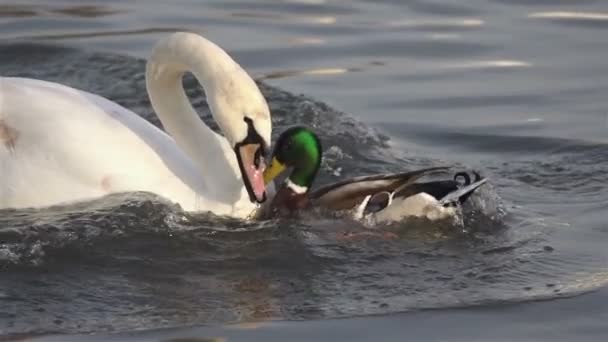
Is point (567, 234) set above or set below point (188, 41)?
below

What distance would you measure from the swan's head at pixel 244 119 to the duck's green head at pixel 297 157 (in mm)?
287

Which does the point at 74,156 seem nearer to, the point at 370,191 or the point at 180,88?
the point at 180,88

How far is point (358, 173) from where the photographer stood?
954cm

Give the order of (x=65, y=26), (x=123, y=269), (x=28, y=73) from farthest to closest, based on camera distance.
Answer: (x=65, y=26)
(x=28, y=73)
(x=123, y=269)

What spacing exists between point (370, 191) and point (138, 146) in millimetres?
1177

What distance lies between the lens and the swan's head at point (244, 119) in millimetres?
8102

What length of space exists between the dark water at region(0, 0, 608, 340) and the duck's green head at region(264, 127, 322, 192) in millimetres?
273

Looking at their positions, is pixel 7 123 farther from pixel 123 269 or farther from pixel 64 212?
pixel 123 269

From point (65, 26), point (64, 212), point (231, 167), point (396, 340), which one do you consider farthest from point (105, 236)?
point (65, 26)

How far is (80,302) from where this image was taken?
281 inches

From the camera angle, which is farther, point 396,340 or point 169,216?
point 169,216

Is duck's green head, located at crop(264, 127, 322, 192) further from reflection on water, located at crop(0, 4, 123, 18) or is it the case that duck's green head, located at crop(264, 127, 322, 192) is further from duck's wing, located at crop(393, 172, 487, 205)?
reflection on water, located at crop(0, 4, 123, 18)

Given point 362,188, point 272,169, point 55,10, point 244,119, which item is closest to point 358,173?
point 272,169

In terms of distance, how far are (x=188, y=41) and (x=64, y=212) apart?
1054 mm
